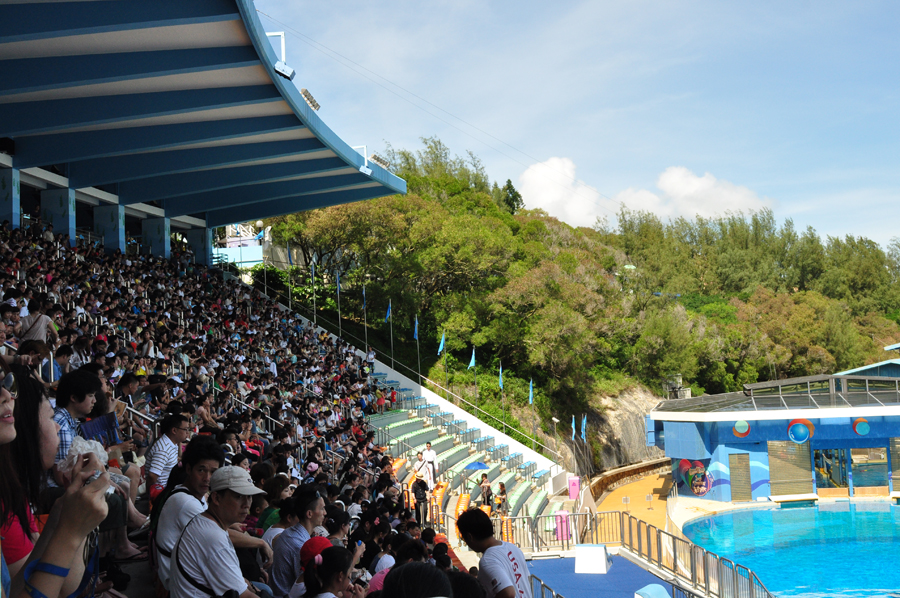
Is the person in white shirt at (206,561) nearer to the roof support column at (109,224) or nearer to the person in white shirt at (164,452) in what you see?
the person in white shirt at (164,452)

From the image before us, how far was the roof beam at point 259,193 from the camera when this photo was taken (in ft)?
78.1

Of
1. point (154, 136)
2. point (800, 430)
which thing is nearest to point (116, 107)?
point (154, 136)

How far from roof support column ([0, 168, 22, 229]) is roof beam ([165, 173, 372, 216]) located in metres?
7.63

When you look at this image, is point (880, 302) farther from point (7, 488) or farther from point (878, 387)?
point (7, 488)

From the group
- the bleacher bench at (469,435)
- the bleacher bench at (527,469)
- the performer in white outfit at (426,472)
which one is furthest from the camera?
the bleacher bench at (469,435)

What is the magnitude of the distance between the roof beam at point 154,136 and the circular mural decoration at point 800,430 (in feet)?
63.1

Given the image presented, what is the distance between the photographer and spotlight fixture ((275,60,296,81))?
14.6 meters

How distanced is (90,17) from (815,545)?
21113 mm

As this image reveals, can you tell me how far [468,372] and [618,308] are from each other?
769 cm

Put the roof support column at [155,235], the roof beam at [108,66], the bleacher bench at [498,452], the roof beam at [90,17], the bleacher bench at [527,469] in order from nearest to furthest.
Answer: the roof beam at [90,17]
the roof beam at [108,66]
the bleacher bench at [527,469]
the bleacher bench at [498,452]
the roof support column at [155,235]

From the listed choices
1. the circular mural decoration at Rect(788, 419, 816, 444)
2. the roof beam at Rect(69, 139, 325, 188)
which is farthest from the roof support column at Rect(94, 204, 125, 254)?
the circular mural decoration at Rect(788, 419, 816, 444)

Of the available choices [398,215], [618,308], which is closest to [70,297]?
[398,215]

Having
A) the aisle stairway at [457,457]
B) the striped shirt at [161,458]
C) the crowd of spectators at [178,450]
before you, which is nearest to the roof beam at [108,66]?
the crowd of spectators at [178,450]

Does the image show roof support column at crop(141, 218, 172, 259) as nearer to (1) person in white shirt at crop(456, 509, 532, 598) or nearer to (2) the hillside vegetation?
(2) the hillside vegetation
